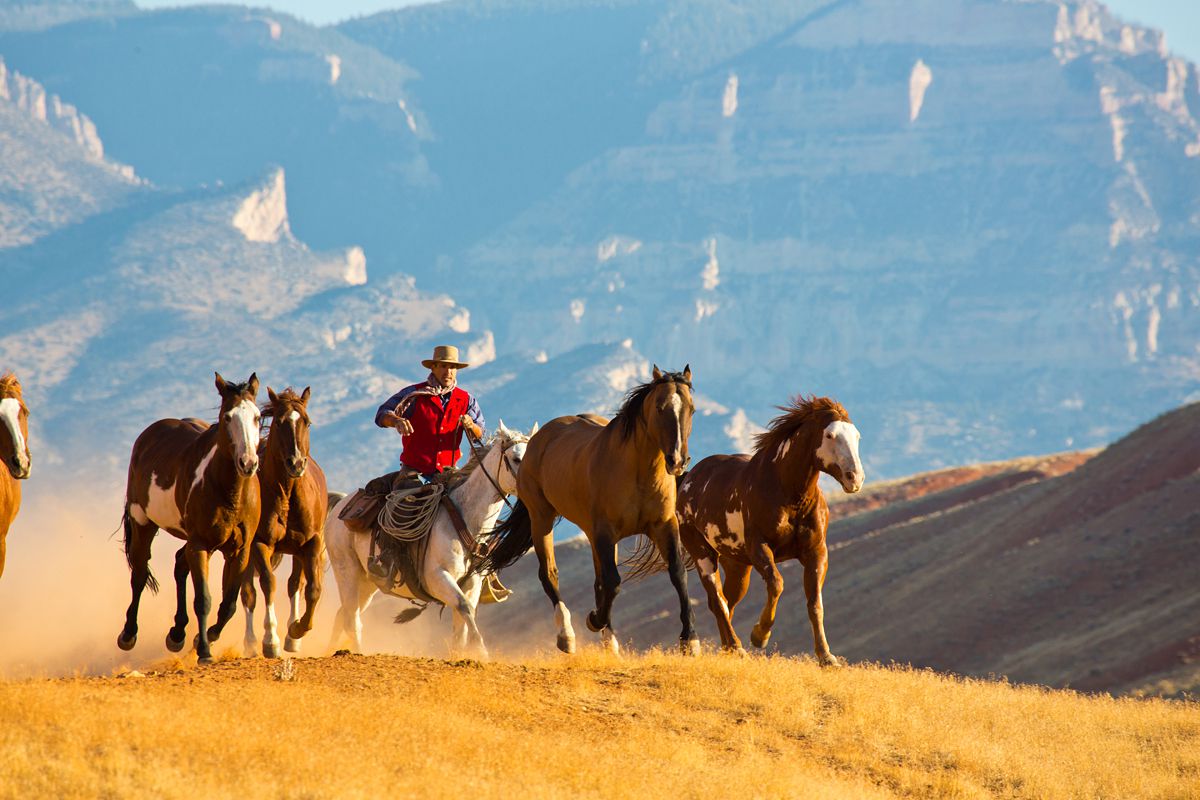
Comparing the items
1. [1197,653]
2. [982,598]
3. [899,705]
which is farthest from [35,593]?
[899,705]

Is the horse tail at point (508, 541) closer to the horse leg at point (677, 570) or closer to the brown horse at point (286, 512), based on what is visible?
the brown horse at point (286, 512)

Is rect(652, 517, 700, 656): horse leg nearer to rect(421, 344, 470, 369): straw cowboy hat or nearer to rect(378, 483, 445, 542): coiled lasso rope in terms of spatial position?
rect(378, 483, 445, 542): coiled lasso rope

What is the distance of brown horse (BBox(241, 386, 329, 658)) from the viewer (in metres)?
17.5

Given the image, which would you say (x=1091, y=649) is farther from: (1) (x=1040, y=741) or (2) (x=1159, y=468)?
(1) (x=1040, y=741)

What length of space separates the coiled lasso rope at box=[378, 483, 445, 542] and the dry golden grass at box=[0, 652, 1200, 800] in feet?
6.86

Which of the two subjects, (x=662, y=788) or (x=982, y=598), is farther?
(x=982, y=598)

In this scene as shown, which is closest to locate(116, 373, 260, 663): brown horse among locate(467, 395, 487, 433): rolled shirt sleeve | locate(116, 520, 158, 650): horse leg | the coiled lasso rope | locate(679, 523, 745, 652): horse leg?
locate(116, 520, 158, 650): horse leg

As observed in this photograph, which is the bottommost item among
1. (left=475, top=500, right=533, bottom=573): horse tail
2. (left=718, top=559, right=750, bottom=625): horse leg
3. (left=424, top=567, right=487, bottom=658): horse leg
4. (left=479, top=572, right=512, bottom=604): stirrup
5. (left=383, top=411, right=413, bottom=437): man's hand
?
(left=718, top=559, right=750, bottom=625): horse leg

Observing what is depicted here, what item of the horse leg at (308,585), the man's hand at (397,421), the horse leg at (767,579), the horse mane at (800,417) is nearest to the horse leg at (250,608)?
the horse leg at (308,585)

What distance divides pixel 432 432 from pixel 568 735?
6.32 metres

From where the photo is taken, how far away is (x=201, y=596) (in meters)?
17.0

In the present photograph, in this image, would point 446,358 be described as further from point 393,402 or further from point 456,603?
point 456,603

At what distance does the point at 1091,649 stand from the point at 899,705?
32.3 meters

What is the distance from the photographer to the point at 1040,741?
18219 mm
